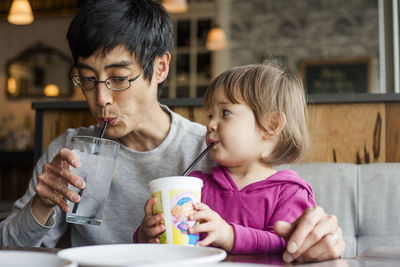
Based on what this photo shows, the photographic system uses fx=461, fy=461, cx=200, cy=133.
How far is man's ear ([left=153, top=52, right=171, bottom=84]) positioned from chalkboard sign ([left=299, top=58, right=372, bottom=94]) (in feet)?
16.3

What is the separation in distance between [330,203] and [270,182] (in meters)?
0.39

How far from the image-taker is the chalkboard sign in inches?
243

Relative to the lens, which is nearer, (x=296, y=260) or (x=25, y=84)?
(x=296, y=260)

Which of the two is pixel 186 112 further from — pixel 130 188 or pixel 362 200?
pixel 362 200

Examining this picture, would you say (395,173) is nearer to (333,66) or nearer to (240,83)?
(240,83)

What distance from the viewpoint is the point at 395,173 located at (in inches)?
57.1

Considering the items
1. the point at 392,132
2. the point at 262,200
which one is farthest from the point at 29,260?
the point at 392,132

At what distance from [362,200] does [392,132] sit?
448mm

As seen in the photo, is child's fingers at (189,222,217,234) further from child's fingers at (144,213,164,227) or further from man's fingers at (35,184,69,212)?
man's fingers at (35,184,69,212)

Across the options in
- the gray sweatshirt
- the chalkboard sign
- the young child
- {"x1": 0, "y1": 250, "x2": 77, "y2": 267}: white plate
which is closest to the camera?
{"x1": 0, "y1": 250, "x2": 77, "y2": 267}: white plate

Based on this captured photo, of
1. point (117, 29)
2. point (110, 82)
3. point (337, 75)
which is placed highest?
point (337, 75)

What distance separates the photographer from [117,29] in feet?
4.78

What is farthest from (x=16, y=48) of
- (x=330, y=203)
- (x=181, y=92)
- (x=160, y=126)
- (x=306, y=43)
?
(x=330, y=203)

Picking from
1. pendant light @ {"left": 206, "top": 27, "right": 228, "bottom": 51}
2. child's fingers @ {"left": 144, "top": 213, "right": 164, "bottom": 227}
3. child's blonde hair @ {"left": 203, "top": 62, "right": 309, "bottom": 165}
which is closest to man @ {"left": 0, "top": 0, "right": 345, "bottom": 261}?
child's blonde hair @ {"left": 203, "top": 62, "right": 309, "bottom": 165}
